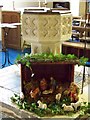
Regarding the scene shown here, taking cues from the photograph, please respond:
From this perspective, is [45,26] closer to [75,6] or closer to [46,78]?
[46,78]

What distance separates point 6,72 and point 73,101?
0.77 m

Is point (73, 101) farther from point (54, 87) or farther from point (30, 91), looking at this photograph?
point (30, 91)

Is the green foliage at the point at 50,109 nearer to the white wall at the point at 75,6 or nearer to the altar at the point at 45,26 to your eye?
the altar at the point at 45,26

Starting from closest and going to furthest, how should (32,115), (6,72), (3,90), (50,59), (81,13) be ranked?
(32,115), (50,59), (3,90), (6,72), (81,13)

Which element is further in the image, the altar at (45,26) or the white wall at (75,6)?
the white wall at (75,6)

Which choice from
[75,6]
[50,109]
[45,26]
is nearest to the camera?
[50,109]

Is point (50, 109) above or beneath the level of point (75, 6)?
beneath

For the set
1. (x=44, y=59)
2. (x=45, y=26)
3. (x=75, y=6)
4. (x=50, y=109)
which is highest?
(x=75, y=6)

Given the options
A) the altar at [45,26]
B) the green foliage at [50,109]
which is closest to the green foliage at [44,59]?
the altar at [45,26]

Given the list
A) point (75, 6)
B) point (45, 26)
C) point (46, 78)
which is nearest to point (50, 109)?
point (46, 78)

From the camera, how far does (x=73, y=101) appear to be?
127 centimetres

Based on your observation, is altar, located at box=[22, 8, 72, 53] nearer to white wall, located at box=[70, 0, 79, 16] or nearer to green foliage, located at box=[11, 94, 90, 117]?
green foliage, located at box=[11, 94, 90, 117]

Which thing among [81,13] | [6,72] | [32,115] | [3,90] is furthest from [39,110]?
[81,13]

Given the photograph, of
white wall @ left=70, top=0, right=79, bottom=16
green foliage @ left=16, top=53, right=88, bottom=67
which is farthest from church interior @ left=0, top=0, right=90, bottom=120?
white wall @ left=70, top=0, right=79, bottom=16
